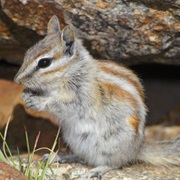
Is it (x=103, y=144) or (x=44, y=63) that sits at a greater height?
(x=44, y=63)

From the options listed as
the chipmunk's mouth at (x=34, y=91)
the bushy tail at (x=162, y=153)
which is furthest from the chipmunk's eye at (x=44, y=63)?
the bushy tail at (x=162, y=153)

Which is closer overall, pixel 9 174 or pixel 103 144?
pixel 9 174

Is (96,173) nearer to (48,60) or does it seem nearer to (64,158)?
(64,158)

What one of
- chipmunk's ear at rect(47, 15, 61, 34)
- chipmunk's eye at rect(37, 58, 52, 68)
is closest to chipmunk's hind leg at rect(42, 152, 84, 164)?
chipmunk's eye at rect(37, 58, 52, 68)

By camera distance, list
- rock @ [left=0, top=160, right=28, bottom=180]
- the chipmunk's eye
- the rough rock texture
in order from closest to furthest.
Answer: rock @ [left=0, top=160, right=28, bottom=180]
the chipmunk's eye
the rough rock texture

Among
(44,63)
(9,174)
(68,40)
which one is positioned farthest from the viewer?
(68,40)

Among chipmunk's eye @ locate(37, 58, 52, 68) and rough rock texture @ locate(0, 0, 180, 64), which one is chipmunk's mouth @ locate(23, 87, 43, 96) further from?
rough rock texture @ locate(0, 0, 180, 64)

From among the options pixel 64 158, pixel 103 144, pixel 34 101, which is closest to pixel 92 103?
pixel 103 144
